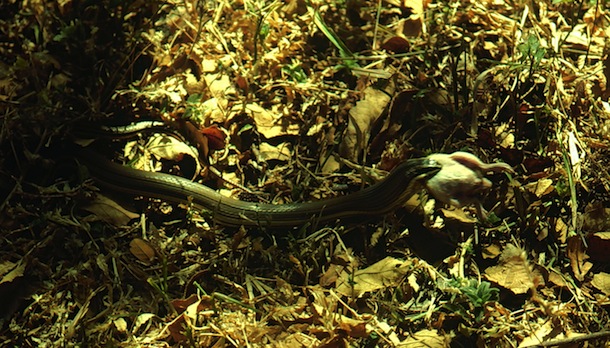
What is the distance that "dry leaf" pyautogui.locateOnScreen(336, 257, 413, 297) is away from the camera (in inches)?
148

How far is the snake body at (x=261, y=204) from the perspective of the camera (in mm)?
3783

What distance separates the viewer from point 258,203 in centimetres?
407

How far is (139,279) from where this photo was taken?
3.86m

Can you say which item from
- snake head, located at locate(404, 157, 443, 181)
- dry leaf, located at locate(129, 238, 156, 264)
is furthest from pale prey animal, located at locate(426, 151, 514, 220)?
dry leaf, located at locate(129, 238, 156, 264)

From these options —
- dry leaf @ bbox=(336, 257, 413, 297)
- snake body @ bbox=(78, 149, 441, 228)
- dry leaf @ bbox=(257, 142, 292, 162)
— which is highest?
dry leaf @ bbox=(257, 142, 292, 162)

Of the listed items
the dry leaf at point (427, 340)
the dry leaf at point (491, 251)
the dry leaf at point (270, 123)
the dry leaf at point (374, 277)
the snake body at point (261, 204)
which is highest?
the dry leaf at point (270, 123)

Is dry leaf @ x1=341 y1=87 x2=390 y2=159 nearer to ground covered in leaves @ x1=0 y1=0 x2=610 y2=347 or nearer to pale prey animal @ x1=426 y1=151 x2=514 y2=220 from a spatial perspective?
ground covered in leaves @ x1=0 y1=0 x2=610 y2=347

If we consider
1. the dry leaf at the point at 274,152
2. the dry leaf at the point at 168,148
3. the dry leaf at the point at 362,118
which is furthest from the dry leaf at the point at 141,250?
the dry leaf at the point at 362,118

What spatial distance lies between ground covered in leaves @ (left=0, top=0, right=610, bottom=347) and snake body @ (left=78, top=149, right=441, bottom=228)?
81mm

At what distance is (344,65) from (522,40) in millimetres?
1175

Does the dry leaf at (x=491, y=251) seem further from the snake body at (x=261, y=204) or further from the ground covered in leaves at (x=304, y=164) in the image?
the snake body at (x=261, y=204)

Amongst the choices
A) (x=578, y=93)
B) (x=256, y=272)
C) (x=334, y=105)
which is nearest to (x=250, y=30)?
(x=334, y=105)

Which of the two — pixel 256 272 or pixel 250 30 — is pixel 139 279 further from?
pixel 250 30

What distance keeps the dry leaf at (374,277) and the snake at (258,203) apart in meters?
0.30
